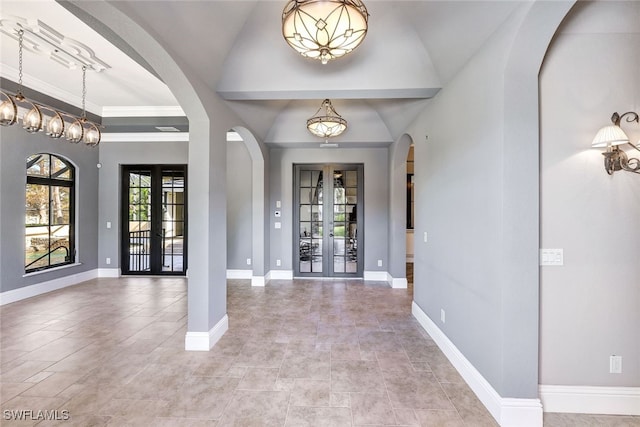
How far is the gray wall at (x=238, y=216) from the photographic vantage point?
19.1 ft

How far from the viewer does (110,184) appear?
581 centimetres

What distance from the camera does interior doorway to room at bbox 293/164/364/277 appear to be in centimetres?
571

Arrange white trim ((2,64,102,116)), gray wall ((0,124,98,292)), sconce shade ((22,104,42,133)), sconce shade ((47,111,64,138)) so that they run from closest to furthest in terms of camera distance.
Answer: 1. sconce shade ((22,104,42,133))
2. sconce shade ((47,111,64,138))
3. white trim ((2,64,102,116))
4. gray wall ((0,124,98,292))

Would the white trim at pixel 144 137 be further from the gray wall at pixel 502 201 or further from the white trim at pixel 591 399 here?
the white trim at pixel 591 399

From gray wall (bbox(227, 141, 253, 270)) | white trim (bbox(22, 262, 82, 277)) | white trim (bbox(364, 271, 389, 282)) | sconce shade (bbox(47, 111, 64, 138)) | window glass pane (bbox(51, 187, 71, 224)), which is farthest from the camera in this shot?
gray wall (bbox(227, 141, 253, 270))

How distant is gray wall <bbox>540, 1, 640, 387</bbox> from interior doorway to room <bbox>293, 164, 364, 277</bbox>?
3.84m

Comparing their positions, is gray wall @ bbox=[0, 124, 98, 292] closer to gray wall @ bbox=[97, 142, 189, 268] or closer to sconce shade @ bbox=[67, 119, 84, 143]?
gray wall @ bbox=[97, 142, 189, 268]

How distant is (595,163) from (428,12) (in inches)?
70.4

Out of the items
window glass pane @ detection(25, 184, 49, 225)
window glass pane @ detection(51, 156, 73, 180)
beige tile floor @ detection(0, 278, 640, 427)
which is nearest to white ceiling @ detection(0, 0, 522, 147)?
window glass pane @ detection(51, 156, 73, 180)

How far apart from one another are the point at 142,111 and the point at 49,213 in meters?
2.65

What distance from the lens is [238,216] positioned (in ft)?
19.1

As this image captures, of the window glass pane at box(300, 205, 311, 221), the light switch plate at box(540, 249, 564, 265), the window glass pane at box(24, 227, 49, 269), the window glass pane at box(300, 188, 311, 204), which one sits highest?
the window glass pane at box(300, 188, 311, 204)

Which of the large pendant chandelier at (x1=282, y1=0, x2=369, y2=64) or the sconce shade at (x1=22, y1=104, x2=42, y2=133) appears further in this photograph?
the sconce shade at (x1=22, y1=104, x2=42, y2=133)

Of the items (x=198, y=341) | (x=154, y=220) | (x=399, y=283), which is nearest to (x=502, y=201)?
(x=198, y=341)
